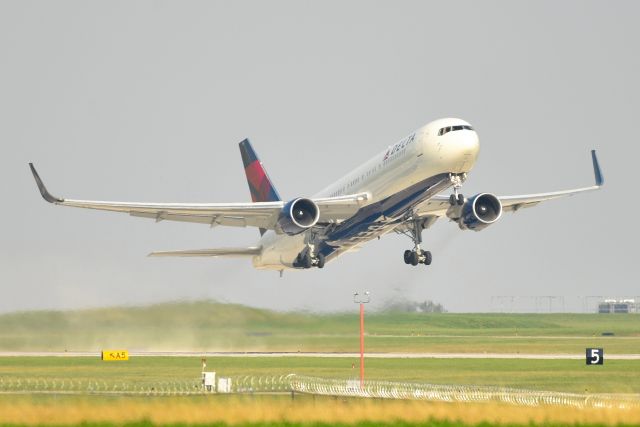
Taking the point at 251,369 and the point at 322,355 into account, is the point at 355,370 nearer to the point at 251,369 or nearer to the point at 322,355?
the point at 251,369

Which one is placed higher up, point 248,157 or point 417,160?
point 248,157

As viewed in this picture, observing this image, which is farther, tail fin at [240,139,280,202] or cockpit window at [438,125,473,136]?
tail fin at [240,139,280,202]

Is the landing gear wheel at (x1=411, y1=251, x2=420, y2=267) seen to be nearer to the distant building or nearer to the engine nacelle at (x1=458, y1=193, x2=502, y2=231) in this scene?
the engine nacelle at (x1=458, y1=193, x2=502, y2=231)

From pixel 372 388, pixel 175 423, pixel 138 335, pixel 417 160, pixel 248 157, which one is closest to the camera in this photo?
pixel 175 423

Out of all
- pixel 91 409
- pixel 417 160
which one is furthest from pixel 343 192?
pixel 91 409

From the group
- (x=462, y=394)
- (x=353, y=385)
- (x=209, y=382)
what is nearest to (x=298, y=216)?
(x=353, y=385)

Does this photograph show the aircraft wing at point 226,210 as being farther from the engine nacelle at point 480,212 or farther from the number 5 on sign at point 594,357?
the number 5 on sign at point 594,357

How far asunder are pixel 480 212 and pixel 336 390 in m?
16.3

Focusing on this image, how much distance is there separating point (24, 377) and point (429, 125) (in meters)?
21.7

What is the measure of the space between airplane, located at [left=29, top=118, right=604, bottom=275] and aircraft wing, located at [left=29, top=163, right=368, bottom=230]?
49 mm

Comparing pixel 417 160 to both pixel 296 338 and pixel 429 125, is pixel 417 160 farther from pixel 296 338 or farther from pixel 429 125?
pixel 296 338

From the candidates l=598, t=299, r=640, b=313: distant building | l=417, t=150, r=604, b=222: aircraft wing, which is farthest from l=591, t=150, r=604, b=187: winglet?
l=598, t=299, r=640, b=313: distant building

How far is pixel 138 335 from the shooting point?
65188mm

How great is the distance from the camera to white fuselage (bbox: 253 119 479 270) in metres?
52.0
